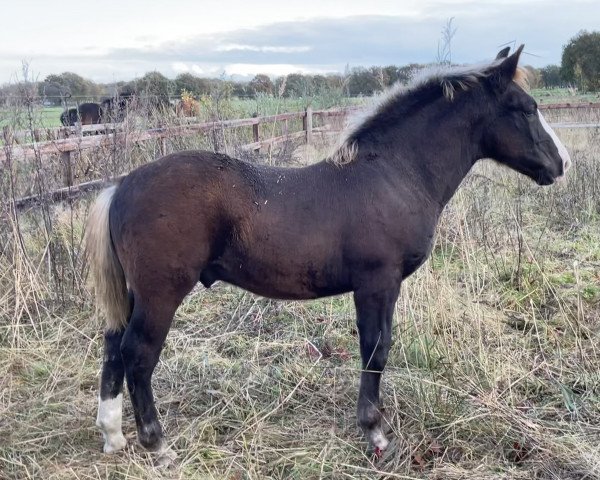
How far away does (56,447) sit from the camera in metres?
3.04

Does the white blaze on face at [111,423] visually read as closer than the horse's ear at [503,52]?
Yes

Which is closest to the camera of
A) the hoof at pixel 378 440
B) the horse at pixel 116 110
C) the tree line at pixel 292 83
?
the hoof at pixel 378 440

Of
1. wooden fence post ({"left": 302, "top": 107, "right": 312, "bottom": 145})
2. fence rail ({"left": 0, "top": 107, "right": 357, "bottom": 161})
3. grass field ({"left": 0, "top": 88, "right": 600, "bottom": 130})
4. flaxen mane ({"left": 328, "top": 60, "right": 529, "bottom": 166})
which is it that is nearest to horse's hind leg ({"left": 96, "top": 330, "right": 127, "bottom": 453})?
flaxen mane ({"left": 328, "top": 60, "right": 529, "bottom": 166})

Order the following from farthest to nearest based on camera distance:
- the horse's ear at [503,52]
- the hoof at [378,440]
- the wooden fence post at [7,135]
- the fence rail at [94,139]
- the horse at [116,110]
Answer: the horse at [116,110] → the fence rail at [94,139] → the wooden fence post at [7,135] → the horse's ear at [503,52] → the hoof at [378,440]

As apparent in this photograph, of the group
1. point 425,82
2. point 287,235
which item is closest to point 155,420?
point 287,235

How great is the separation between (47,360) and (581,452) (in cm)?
320

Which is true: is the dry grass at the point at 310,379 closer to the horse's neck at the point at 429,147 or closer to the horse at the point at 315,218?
the horse at the point at 315,218

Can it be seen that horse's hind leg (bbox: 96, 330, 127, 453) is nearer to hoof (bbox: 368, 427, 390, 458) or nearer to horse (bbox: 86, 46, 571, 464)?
horse (bbox: 86, 46, 571, 464)

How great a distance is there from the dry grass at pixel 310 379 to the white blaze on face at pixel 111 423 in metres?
0.07

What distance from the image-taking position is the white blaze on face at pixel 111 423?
2.97 m

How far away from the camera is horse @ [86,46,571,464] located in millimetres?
2760

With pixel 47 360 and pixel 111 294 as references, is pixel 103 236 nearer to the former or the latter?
pixel 111 294

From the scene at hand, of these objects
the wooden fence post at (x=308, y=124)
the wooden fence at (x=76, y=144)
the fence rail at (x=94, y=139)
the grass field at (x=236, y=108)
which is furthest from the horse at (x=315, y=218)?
the wooden fence post at (x=308, y=124)

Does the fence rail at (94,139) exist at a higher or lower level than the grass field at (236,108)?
lower
